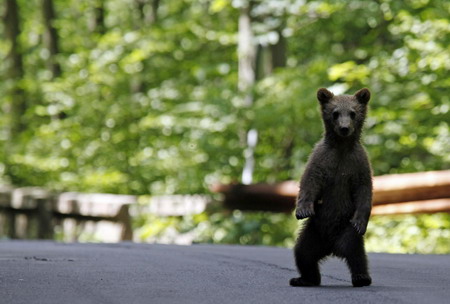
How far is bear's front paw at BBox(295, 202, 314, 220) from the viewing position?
5.26 metres

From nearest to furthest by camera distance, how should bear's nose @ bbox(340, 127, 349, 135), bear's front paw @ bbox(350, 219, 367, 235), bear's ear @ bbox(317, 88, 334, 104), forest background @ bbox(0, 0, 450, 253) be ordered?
bear's front paw @ bbox(350, 219, 367, 235) < bear's nose @ bbox(340, 127, 349, 135) < bear's ear @ bbox(317, 88, 334, 104) < forest background @ bbox(0, 0, 450, 253)

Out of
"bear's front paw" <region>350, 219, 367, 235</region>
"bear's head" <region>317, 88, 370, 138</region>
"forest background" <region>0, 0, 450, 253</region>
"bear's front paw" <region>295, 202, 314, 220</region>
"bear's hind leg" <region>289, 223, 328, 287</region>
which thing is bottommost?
"bear's hind leg" <region>289, 223, 328, 287</region>

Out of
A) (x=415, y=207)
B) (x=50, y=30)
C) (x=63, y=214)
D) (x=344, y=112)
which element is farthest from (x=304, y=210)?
(x=50, y=30)

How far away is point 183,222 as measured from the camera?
559 inches

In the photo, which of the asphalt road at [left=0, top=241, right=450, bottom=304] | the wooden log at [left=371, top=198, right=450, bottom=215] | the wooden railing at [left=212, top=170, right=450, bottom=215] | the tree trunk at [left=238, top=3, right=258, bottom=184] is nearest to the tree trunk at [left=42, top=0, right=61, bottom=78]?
the tree trunk at [left=238, top=3, right=258, bottom=184]

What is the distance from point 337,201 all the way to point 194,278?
3.36 feet

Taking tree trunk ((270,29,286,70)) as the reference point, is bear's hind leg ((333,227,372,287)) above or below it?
below

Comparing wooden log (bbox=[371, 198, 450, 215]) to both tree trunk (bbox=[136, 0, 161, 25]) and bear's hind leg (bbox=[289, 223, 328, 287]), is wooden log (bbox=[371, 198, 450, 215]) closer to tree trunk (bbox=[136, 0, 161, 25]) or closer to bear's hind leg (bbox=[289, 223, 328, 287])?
bear's hind leg (bbox=[289, 223, 328, 287])

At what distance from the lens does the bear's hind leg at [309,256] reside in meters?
5.47

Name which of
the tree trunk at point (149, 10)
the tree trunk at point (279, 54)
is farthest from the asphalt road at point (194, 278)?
the tree trunk at point (149, 10)

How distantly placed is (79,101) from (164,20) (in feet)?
18.1

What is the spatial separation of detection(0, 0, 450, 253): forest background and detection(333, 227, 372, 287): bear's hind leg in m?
6.62

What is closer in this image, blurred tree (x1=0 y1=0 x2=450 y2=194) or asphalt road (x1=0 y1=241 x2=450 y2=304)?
asphalt road (x1=0 y1=241 x2=450 y2=304)

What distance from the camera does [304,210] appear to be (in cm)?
526
